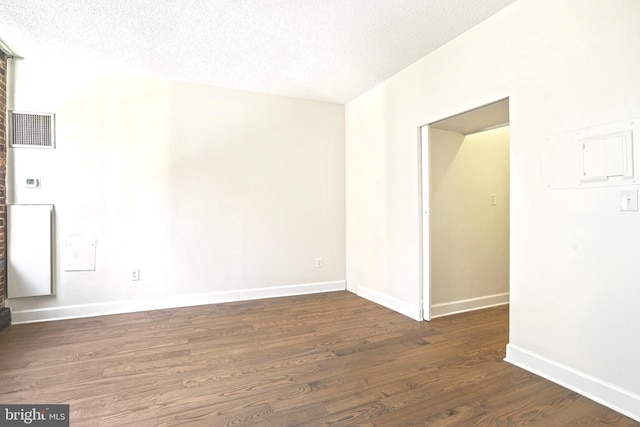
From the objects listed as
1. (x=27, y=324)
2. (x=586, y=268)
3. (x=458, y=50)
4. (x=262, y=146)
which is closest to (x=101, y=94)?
(x=262, y=146)

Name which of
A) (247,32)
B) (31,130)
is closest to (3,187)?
A: (31,130)

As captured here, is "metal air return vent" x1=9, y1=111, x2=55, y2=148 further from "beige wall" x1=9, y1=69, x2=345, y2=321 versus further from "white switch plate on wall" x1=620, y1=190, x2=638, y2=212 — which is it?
"white switch plate on wall" x1=620, y1=190, x2=638, y2=212

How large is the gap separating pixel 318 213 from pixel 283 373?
2.52m

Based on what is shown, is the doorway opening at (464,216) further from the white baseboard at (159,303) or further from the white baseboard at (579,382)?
the white baseboard at (159,303)

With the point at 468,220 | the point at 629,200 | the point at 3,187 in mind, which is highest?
the point at 3,187

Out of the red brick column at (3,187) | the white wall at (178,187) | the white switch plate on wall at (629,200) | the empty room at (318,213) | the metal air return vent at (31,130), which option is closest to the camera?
the white switch plate on wall at (629,200)

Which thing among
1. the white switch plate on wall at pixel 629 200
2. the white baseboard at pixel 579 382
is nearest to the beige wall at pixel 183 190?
the white baseboard at pixel 579 382

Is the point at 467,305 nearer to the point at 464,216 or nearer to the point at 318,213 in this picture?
the point at 464,216

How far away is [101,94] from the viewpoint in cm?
345

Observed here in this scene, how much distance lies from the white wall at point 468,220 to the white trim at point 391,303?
21 centimetres

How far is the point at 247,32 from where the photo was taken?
8.77 feet

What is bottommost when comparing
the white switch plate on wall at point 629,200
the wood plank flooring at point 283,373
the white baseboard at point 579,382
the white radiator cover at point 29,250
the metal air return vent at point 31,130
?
the wood plank flooring at point 283,373

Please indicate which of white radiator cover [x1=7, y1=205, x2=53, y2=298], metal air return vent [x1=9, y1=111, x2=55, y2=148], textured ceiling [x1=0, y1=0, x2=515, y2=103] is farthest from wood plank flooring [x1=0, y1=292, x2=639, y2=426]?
textured ceiling [x1=0, y1=0, x2=515, y2=103]

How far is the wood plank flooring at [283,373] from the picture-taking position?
1717 mm
